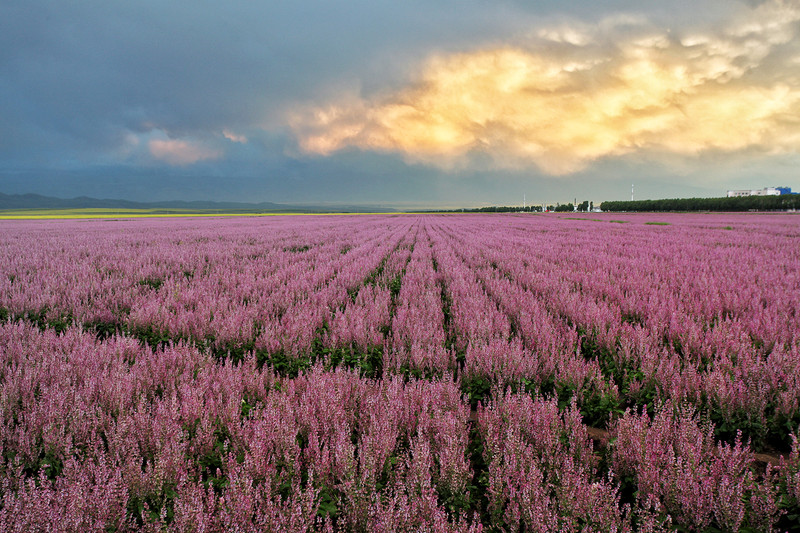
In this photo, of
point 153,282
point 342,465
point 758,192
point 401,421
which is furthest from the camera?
point 758,192

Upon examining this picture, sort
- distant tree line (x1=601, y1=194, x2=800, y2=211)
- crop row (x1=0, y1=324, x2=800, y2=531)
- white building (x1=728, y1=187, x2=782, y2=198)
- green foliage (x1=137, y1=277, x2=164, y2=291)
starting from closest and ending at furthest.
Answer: crop row (x1=0, y1=324, x2=800, y2=531) → green foliage (x1=137, y1=277, x2=164, y2=291) → distant tree line (x1=601, y1=194, x2=800, y2=211) → white building (x1=728, y1=187, x2=782, y2=198)

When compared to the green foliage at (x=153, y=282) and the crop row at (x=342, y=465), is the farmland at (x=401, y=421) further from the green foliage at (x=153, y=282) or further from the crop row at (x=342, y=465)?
the green foliage at (x=153, y=282)

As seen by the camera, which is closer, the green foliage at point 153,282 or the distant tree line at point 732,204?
the green foliage at point 153,282

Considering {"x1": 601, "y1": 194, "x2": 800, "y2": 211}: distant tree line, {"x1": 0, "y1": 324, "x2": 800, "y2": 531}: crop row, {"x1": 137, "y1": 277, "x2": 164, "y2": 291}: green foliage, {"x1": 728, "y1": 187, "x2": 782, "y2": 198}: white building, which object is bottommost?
{"x1": 0, "y1": 324, "x2": 800, "y2": 531}: crop row

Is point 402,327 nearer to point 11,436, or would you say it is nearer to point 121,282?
point 11,436

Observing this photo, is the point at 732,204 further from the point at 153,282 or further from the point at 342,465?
the point at 342,465

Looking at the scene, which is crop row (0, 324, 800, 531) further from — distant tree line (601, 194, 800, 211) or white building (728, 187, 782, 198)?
white building (728, 187, 782, 198)

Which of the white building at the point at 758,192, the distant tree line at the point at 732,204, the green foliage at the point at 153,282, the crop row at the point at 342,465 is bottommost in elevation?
the crop row at the point at 342,465

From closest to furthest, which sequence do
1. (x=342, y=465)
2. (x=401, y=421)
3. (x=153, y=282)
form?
(x=342, y=465) → (x=401, y=421) → (x=153, y=282)

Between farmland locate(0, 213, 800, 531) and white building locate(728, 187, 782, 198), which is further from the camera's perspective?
white building locate(728, 187, 782, 198)

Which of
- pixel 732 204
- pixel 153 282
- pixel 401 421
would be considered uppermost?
pixel 732 204

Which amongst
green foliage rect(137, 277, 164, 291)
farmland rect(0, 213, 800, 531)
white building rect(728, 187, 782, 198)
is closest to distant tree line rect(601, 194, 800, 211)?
white building rect(728, 187, 782, 198)

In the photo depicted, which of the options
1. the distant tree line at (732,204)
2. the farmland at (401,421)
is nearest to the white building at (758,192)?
the distant tree line at (732,204)

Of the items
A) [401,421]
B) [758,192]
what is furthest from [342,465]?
[758,192]
